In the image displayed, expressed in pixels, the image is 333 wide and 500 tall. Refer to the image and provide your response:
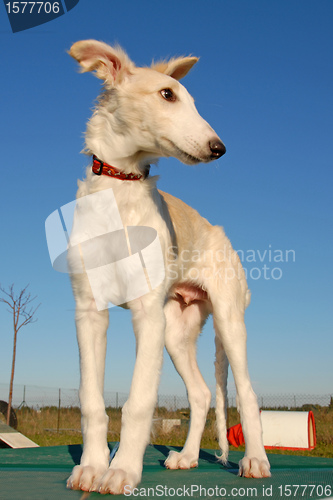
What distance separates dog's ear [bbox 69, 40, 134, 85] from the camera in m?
4.53

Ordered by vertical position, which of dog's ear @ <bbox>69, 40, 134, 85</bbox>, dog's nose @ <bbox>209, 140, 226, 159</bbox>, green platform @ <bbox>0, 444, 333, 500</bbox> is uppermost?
dog's ear @ <bbox>69, 40, 134, 85</bbox>

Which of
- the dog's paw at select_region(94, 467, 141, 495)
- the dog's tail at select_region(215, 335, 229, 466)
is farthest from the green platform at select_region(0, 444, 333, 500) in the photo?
the dog's tail at select_region(215, 335, 229, 466)

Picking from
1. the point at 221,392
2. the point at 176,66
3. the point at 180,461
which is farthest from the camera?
the point at 221,392

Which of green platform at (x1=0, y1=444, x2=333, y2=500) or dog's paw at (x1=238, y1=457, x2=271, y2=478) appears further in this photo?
dog's paw at (x1=238, y1=457, x2=271, y2=478)

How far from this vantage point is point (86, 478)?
376cm

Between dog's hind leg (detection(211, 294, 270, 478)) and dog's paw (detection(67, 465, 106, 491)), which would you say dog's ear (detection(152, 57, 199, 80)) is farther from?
dog's paw (detection(67, 465, 106, 491))

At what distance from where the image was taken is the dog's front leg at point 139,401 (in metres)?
3.62

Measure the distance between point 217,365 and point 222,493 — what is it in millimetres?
2262

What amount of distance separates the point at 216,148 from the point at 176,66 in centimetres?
141

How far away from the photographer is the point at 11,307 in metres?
15.1

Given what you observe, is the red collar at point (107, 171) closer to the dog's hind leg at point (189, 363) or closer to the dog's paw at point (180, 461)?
the dog's hind leg at point (189, 363)

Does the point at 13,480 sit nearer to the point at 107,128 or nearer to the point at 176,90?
the point at 107,128

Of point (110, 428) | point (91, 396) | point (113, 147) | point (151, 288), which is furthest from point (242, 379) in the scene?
point (110, 428)

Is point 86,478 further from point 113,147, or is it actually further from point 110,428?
point 110,428
